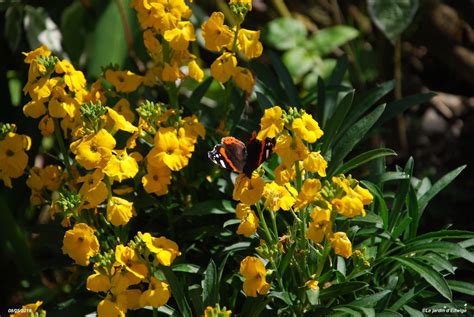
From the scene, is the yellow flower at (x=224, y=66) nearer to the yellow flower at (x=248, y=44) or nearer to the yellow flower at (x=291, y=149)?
the yellow flower at (x=248, y=44)

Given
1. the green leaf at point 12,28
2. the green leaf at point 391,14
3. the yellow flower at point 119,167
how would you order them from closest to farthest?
the yellow flower at point 119,167 < the green leaf at point 391,14 < the green leaf at point 12,28

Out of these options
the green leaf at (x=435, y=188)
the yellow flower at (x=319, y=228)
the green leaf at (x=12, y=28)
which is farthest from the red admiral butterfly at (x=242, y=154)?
the green leaf at (x=12, y=28)

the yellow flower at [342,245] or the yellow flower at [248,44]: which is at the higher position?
the yellow flower at [248,44]

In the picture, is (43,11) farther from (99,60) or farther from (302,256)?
(302,256)

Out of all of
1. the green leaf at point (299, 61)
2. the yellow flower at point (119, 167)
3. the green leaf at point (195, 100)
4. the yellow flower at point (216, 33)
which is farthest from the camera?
the green leaf at point (299, 61)

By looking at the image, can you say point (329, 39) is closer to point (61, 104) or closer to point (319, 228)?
point (61, 104)

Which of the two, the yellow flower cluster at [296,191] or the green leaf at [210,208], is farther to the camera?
the green leaf at [210,208]

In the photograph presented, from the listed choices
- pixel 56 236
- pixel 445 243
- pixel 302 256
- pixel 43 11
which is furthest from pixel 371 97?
pixel 43 11
